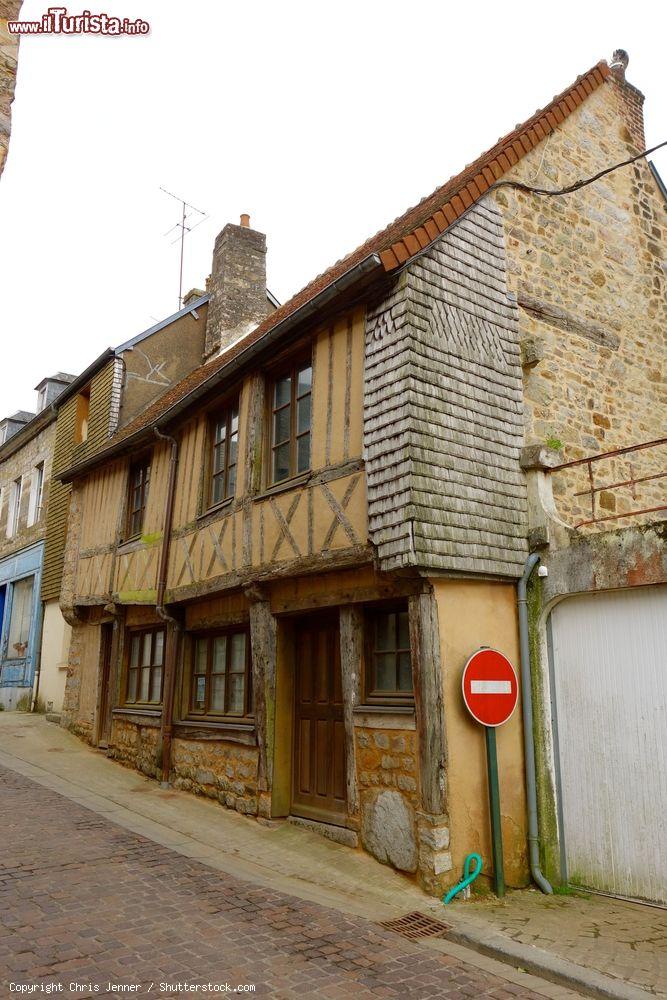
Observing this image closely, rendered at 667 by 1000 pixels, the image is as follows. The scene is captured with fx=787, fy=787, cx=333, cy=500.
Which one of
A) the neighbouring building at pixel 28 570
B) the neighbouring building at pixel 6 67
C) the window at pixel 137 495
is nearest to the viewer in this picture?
the neighbouring building at pixel 6 67

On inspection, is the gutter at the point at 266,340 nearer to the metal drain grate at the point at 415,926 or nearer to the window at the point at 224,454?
the window at the point at 224,454

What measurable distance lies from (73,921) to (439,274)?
5230mm

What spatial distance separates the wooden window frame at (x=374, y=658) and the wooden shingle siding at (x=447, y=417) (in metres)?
0.80

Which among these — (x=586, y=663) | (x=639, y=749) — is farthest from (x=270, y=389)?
(x=639, y=749)

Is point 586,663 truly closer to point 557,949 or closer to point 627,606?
point 627,606

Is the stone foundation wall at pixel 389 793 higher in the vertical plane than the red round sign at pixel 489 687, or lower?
lower

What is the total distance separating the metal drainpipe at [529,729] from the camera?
18.7 ft

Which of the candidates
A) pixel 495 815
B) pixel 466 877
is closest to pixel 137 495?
pixel 495 815

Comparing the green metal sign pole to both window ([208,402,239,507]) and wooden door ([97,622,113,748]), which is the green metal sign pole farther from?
wooden door ([97,622,113,748])

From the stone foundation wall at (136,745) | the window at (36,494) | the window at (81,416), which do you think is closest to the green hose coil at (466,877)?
the stone foundation wall at (136,745)

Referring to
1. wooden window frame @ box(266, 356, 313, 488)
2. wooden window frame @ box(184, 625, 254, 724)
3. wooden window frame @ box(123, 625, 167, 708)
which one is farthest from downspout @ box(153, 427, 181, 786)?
wooden window frame @ box(266, 356, 313, 488)

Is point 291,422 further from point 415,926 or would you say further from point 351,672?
point 415,926

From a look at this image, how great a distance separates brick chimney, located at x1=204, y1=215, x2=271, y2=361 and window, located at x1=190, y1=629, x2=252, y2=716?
20.6 ft

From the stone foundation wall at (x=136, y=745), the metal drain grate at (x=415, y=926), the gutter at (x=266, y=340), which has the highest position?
the gutter at (x=266, y=340)
